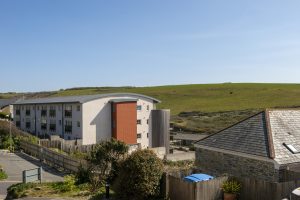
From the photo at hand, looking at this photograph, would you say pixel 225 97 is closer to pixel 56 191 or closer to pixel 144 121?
pixel 144 121

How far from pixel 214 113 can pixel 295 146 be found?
270 ft

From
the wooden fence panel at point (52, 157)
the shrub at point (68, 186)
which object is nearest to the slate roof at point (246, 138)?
the shrub at point (68, 186)

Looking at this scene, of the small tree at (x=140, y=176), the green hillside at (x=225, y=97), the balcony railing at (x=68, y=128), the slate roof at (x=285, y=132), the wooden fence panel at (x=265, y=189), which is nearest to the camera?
the wooden fence panel at (x=265, y=189)

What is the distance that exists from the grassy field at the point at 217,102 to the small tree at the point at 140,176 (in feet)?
222

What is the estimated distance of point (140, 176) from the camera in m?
20.0

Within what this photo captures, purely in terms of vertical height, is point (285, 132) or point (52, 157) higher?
point (285, 132)

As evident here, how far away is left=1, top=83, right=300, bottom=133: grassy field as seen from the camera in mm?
97625

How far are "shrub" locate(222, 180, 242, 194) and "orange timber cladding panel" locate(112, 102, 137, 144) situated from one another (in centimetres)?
4086

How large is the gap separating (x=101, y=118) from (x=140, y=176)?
4144 centimetres

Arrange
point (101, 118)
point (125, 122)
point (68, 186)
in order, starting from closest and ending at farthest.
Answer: point (68, 186), point (101, 118), point (125, 122)

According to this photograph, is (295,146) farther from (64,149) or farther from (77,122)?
(77,122)

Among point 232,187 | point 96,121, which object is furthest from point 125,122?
→ point 232,187

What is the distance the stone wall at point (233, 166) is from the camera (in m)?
23.6

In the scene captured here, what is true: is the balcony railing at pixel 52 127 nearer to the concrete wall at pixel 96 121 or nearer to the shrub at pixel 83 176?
the concrete wall at pixel 96 121
